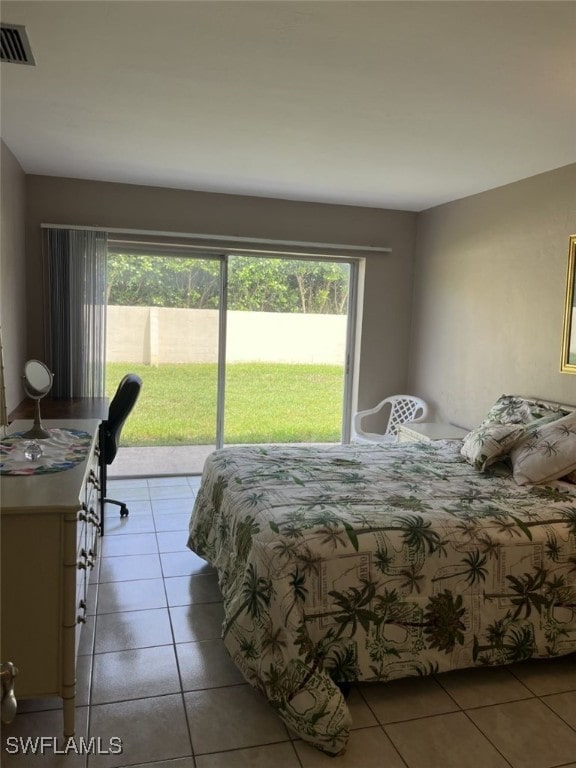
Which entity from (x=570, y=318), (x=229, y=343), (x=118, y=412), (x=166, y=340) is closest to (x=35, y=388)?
(x=118, y=412)

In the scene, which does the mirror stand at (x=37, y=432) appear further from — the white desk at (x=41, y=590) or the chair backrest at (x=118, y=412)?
the chair backrest at (x=118, y=412)

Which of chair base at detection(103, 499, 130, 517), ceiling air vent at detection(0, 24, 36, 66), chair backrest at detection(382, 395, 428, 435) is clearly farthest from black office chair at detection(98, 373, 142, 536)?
chair backrest at detection(382, 395, 428, 435)

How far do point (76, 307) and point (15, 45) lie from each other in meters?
2.43

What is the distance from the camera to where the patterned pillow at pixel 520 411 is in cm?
338

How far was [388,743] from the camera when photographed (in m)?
1.97

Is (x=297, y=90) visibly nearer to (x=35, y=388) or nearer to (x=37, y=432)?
(x=35, y=388)

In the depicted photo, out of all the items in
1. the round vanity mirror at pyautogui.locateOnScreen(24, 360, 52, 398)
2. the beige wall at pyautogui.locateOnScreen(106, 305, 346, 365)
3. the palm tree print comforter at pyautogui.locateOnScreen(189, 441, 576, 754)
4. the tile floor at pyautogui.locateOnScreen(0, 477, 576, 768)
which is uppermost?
the beige wall at pyautogui.locateOnScreen(106, 305, 346, 365)

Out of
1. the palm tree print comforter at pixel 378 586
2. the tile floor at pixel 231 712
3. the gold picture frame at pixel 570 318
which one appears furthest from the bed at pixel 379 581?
the gold picture frame at pixel 570 318

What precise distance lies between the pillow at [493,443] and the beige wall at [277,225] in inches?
84.2

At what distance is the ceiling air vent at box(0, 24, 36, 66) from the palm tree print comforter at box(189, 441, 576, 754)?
2.03 m

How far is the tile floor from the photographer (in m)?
1.90

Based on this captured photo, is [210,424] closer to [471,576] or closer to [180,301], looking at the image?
[180,301]

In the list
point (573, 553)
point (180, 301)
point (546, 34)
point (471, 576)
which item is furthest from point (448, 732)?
point (180, 301)

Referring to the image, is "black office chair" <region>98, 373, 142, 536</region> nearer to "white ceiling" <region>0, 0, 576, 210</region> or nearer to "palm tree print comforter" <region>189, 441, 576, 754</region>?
"palm tree print comforter" <region>189, 441, 576, 754</region>
